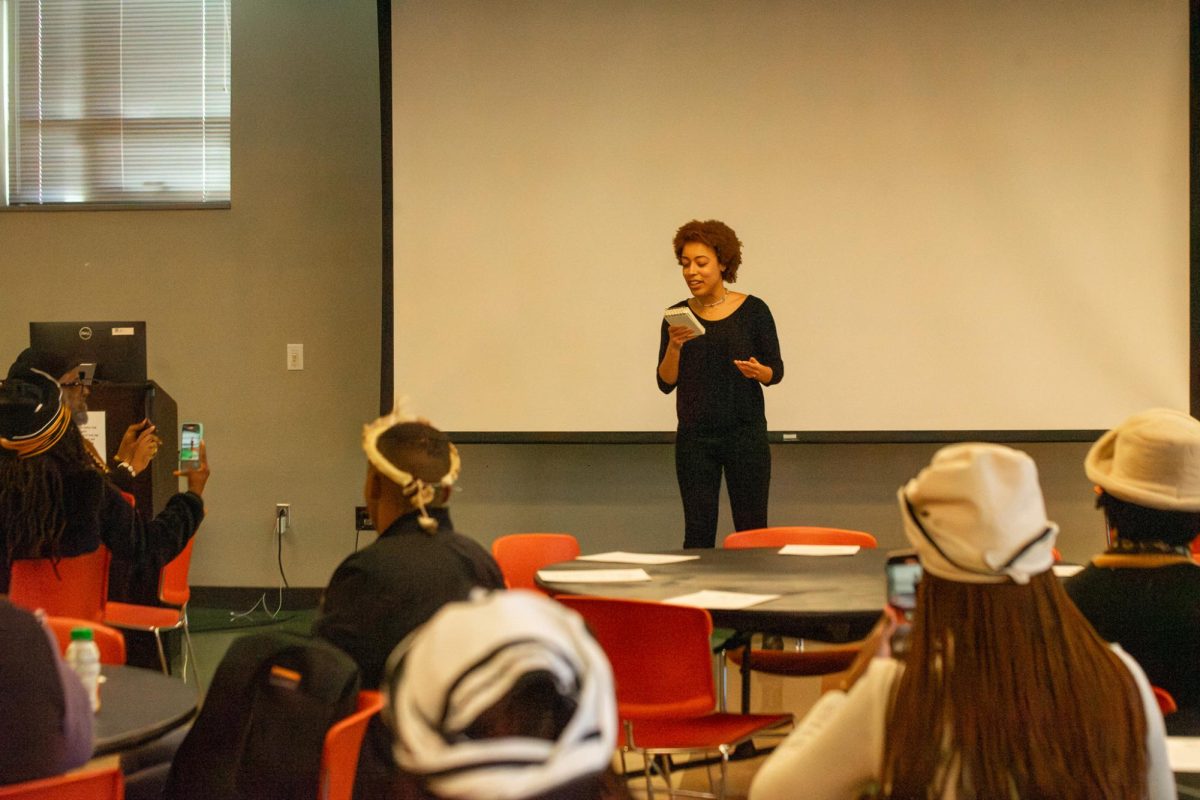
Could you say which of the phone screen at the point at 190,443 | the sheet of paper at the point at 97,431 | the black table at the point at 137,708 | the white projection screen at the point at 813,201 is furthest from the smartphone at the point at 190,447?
the white projection screen at the point at 813,201

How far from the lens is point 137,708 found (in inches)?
79.7

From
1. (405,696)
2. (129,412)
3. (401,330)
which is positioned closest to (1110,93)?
(401,330)

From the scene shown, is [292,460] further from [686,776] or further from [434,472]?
[434,472]

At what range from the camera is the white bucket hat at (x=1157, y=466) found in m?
2.04

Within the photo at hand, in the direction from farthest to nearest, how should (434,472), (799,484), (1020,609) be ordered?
1. (799,484)
2. (434,472)
3. (1020,609)

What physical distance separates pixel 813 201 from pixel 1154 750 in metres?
4.60

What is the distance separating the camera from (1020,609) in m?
1.35

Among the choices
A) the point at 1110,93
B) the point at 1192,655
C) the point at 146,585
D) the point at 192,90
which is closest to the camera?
the point at 1192,655

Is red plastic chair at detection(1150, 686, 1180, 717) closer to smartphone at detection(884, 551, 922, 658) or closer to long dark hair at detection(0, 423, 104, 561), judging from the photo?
smartphone at detection(884, 551, 922, 658)

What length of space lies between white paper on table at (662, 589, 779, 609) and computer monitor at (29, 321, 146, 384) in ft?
9.78

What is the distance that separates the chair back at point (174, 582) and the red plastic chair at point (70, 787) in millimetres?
2901

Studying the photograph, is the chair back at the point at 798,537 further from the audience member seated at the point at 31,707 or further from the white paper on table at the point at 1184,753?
the audience member seated at the point at 31,707

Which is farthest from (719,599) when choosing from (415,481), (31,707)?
(31,707)

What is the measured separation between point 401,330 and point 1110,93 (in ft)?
11.9
